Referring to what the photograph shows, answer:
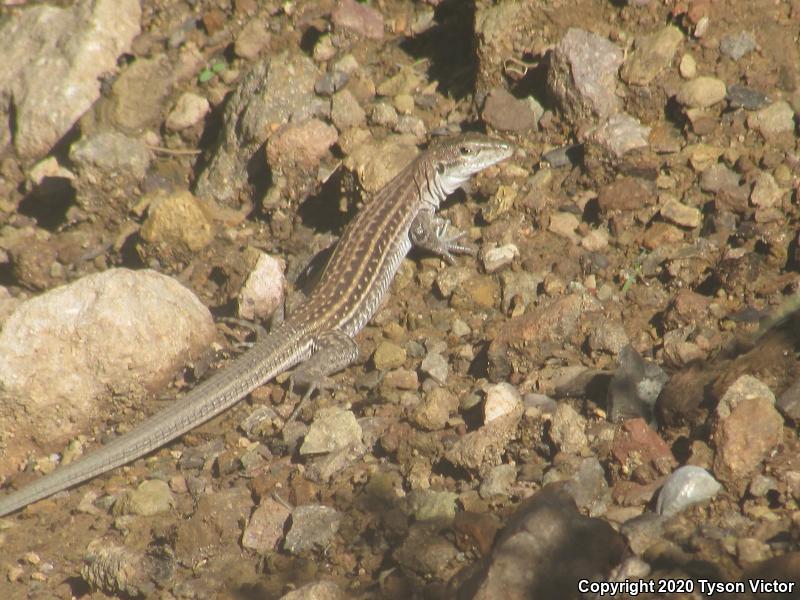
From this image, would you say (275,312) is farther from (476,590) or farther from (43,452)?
(476,590)

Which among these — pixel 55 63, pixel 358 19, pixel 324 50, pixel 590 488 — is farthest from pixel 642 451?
pixel 55 63

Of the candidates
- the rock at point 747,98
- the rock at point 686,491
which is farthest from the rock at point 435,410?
the rock at point 747,98

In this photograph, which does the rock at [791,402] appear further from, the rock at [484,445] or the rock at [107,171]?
the rock at [107,171]

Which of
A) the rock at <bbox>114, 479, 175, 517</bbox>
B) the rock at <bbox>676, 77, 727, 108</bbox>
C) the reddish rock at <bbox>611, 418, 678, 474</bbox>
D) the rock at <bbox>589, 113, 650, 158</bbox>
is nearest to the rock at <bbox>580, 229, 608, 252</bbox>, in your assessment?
the rock at <bbox>589, 113, 650, 158</bbox>

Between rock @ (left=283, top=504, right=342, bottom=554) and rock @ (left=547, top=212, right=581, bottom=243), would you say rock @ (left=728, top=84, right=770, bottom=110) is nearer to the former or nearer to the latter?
rock @ (left=547, top=212, right=581, bottom=243)

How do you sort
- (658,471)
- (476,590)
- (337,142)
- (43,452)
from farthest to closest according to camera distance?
(337,142)
(43,452)
(658,471)
(476,590)

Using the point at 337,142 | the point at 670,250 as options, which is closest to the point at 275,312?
the point at 337,142
